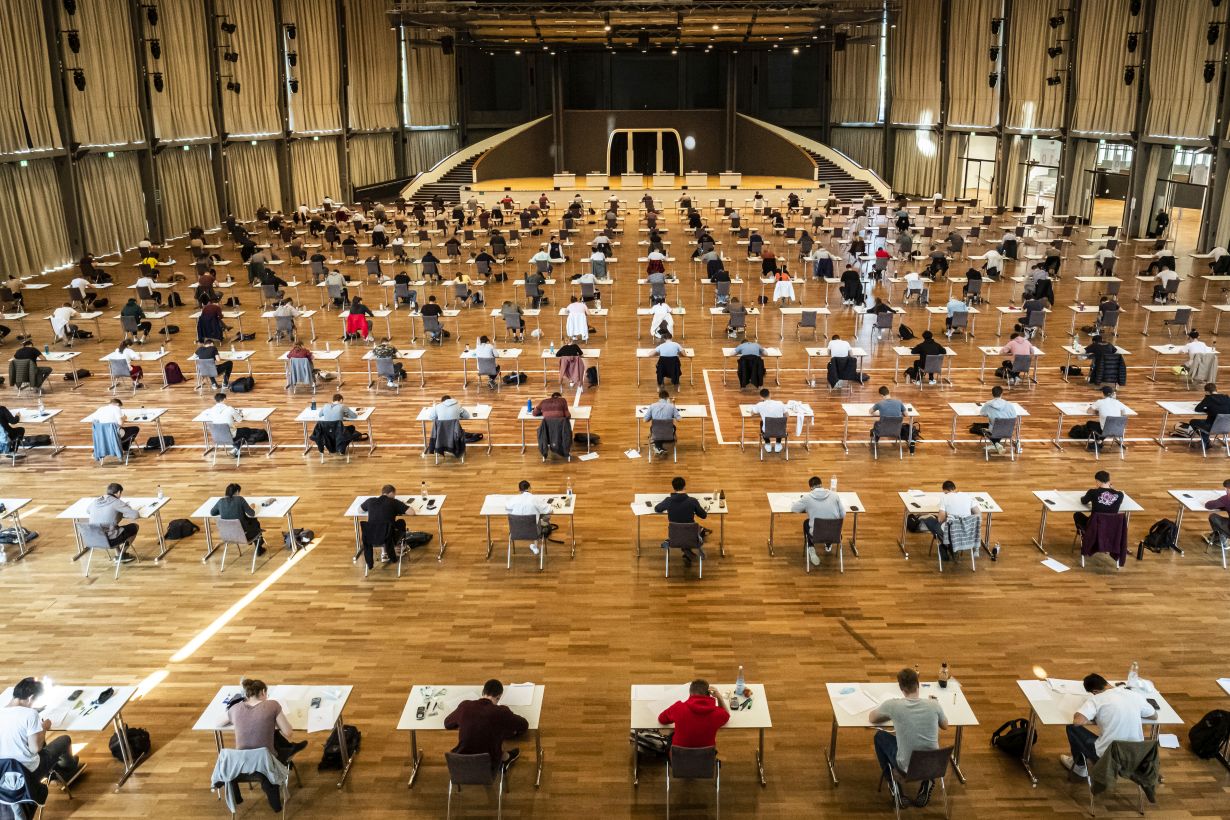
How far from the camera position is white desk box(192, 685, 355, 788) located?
7527mm

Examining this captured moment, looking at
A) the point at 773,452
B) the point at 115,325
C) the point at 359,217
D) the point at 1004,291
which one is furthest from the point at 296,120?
the point at 773,452

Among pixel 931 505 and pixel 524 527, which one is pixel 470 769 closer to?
pixel 524 527

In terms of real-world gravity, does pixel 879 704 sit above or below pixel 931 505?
below

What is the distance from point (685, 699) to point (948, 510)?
15.3ft

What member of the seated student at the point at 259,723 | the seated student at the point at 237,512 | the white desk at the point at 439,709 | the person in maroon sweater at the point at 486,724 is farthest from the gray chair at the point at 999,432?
the seated student at the point at 259,723

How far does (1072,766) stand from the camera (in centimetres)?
768

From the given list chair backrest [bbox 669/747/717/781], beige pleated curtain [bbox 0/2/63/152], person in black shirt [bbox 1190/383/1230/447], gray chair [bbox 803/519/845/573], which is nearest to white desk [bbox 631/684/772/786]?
chair backrest [bbox 669/747/717/781]

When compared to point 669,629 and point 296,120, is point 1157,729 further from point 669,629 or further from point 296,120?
point 296,120

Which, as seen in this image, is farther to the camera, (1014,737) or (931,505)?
(931,505)

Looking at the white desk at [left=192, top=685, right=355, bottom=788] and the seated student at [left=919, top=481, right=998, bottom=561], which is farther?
the seated student at [left=919, top=481, right=998, bottom=561]

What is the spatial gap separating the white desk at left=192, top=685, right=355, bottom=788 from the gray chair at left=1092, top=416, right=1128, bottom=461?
36.2ft

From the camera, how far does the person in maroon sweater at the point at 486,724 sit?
283 inches

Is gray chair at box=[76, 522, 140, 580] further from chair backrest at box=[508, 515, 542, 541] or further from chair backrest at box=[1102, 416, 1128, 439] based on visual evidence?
chair backrest at box=[1102, 416, 1128, 439]

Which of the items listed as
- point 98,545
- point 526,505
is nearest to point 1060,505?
point 526,505
